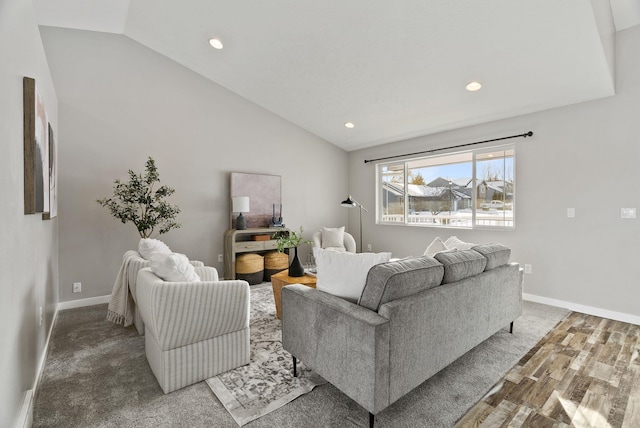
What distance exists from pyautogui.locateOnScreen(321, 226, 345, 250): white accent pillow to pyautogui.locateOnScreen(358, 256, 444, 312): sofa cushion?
351 cm

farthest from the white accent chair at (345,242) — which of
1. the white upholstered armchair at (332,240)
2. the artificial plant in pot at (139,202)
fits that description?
the artificial plant in pot at (139,202)

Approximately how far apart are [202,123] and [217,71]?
0.78m

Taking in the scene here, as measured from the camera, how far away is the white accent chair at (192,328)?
1.96 metres

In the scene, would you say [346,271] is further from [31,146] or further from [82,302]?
[82,302]

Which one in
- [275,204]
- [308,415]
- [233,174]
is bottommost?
[308,415]

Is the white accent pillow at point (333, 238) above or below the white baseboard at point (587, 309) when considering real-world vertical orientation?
above

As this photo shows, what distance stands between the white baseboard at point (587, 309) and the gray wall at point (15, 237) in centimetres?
484

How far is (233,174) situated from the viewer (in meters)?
4.82

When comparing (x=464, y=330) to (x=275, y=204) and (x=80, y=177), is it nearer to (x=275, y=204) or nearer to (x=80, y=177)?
(x=275, y=204)

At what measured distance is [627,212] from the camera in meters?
3.21

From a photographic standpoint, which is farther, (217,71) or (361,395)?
(217,71)

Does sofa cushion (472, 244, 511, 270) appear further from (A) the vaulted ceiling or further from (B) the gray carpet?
(A) the vaulted ceiling

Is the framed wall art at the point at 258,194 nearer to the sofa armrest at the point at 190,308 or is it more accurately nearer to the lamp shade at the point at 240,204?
the lamp shade at the point at 240,204

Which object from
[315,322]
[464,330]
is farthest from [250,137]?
[464,330]
